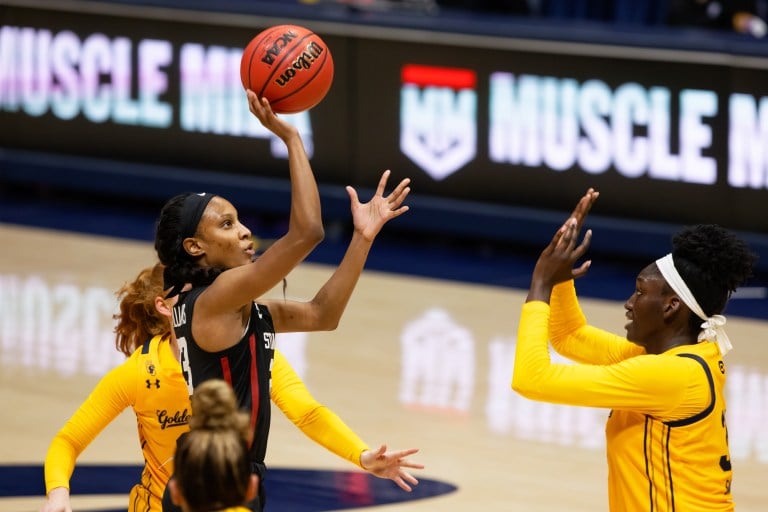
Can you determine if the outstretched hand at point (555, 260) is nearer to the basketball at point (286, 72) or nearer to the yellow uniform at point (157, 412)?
the yellow uniform at point (157, 412)

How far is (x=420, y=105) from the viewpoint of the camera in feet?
36.4

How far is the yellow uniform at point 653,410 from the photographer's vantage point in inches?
159

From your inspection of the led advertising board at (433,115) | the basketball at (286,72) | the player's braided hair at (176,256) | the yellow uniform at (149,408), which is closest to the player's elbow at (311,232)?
the player's braided hair at (176,256)

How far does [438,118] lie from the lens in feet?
36.2

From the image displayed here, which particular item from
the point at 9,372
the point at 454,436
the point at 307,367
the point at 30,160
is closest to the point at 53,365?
the point at 9,372

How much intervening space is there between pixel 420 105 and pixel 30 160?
3.59m

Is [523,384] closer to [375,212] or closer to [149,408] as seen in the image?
[375,212]

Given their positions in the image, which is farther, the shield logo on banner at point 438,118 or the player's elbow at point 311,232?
the shield logo on banner at point 438,118

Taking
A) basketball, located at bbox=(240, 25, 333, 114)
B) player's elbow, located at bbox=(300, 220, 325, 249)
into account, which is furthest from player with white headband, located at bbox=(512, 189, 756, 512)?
basketball, located at bbox=(240, 25, 333, 114)

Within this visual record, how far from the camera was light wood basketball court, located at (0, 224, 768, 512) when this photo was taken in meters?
6.89

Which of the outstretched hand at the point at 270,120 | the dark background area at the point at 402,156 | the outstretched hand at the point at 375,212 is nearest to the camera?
the outstretched hand at the point at 270,120

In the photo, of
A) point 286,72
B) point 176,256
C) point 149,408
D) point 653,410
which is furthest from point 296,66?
point 653,410

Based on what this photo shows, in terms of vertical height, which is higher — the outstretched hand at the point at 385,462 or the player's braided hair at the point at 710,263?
the player's braided hair at the point at 710,263

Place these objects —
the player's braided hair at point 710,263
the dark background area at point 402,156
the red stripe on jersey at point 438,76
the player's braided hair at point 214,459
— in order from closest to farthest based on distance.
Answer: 1. the player's braided hair at point 214,459
2. the player's braided hair at point 710,263
3. the dark background area at point 402,156
4. the red stripe on jersey at point 438,76
